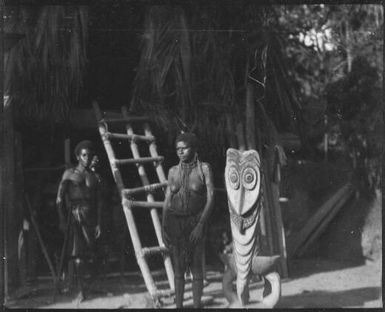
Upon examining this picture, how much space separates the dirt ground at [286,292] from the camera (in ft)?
21.2

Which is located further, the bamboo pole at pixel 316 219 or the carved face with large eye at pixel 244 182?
the bamboo pole at pixel 316 219

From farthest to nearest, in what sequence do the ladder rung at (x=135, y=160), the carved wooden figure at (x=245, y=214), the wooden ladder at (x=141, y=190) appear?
the ladder rung at (x=135, y=160)
the wooden ladder at (x=141, y=190)
the carved wooden figure at (x=245, y=214)

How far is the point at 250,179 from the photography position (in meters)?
5.84

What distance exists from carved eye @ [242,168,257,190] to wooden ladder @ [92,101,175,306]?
114 cm

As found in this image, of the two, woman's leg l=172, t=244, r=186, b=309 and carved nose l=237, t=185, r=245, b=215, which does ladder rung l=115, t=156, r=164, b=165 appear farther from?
carved nose l=237, t=185, r=245, b=215

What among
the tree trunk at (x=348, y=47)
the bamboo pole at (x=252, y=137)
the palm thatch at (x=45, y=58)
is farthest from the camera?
the tree trunk at (x=348, y=47)

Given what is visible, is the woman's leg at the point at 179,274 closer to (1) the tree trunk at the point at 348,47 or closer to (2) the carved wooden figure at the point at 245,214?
(2) the carved wooden figure at the point at 245,214

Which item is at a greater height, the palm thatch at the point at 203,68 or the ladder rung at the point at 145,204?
the palm thatch at the point at 203,68

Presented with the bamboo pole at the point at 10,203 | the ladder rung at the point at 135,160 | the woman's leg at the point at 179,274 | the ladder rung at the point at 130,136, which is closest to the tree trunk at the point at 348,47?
the ladder rung at the point at 130,136

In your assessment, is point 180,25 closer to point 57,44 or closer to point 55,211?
point 57,44

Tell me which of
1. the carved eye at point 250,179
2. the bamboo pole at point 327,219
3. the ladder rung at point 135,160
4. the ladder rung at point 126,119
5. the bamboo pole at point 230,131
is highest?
the ladder rung at point 126,119

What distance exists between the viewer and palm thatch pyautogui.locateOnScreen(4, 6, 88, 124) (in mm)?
6953

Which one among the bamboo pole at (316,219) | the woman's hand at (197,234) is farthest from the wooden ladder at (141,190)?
the bamboo pole at (316,219)

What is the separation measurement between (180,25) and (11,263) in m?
A: 3.46
